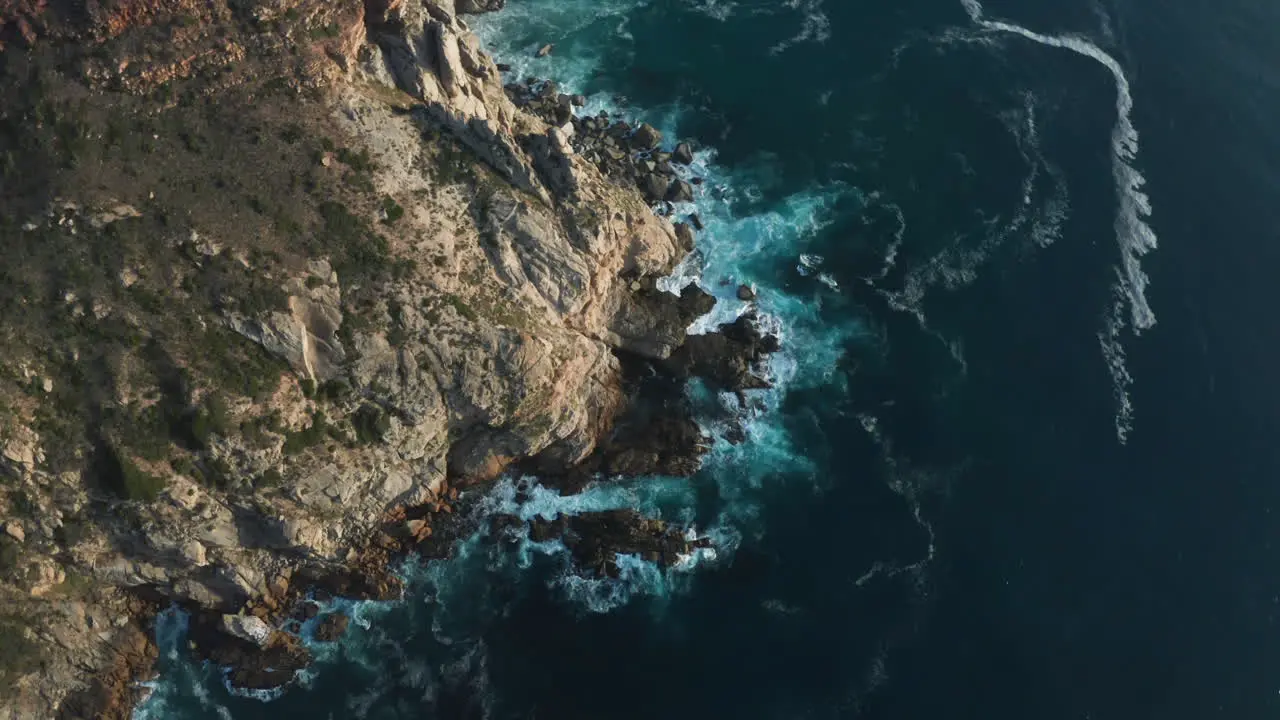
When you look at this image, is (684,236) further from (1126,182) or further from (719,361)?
(1126,182)

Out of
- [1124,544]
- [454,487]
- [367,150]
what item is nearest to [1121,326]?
[1124,544]

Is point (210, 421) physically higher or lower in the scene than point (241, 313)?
lower

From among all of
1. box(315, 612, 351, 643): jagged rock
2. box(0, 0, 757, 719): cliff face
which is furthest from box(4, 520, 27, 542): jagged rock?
box(315, 612, 351, 643): jagged rock

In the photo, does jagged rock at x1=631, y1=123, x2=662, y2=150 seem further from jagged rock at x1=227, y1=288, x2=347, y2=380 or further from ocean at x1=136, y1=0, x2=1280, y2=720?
jagged rock at x1=227, y1=288, x2=347, y2=380

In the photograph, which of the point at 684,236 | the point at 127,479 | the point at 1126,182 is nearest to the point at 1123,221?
the point at 1126,182

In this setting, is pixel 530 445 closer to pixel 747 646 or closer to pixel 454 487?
pixel 454 487

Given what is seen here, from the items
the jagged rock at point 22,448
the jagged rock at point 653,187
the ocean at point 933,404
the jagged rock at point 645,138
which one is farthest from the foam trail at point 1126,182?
the jagged rock at point 22,448

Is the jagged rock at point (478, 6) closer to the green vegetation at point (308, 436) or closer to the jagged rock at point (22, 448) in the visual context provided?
the green vegetation at point (308, 436)
